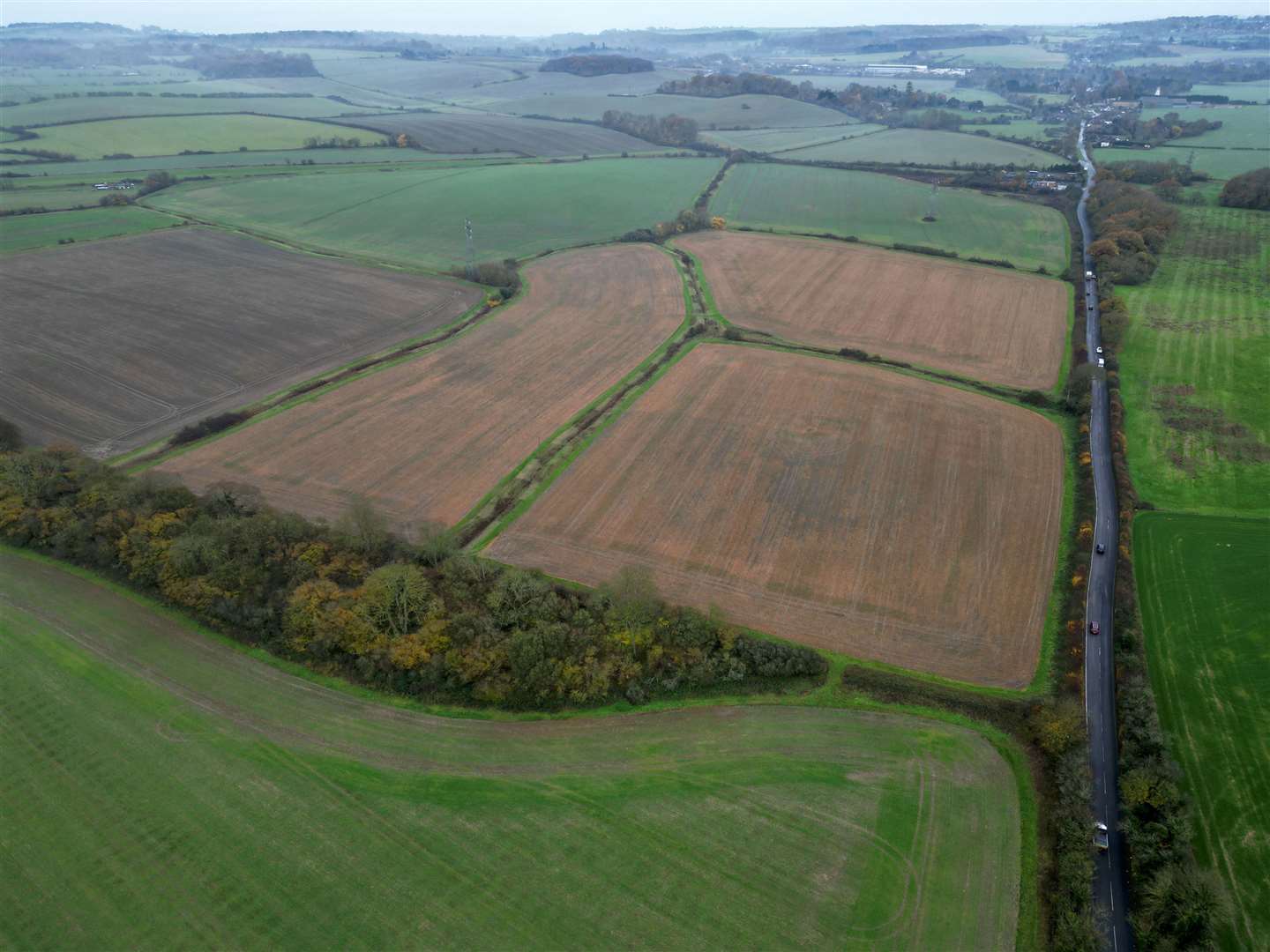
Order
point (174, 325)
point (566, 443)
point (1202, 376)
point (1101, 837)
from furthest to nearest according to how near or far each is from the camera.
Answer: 1. point (174, 325)
2. point (1202, 376)
3. point (566, 443)
4. point (1101, 837)

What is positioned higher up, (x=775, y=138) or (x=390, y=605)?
(x=775, y=138)

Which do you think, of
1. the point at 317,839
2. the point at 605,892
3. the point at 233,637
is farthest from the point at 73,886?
the point at 605,892

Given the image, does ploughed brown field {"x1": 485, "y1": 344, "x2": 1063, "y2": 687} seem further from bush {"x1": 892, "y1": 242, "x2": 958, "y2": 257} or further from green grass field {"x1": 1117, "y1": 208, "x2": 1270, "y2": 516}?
bush {"x1": 892, "y1": 242, "x2": 958, "y2": 257}

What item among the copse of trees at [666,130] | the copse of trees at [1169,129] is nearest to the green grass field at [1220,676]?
the copse of trees at [666,130]

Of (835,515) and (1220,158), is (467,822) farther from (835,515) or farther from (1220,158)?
(1220,158)

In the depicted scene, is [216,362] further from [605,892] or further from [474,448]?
[605,892]

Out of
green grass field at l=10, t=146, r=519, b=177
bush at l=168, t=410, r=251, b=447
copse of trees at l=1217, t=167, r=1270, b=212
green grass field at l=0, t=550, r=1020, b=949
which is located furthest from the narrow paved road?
green grass field at l=10, t=146, r=519, b=177

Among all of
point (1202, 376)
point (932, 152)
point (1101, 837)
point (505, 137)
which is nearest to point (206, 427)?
point (1101, 837)
